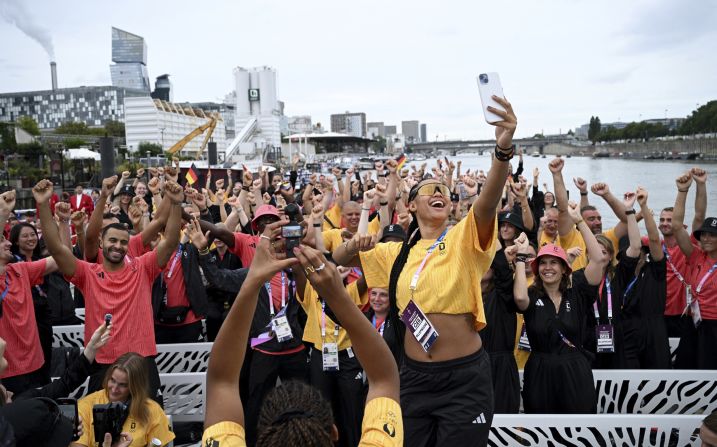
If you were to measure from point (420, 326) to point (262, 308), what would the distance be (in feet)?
7.05

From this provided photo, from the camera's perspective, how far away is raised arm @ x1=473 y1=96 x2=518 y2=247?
2846mm

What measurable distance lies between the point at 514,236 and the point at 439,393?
3145 millimetres

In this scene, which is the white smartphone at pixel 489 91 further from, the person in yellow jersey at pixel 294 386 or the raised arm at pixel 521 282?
the raised arm at pixel 521 282

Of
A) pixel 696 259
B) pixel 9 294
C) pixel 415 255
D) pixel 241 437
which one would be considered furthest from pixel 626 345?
pixel 9 294

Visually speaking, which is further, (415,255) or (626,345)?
(626,345)

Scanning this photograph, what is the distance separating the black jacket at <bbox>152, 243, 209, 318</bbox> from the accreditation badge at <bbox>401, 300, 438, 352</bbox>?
3101 mm

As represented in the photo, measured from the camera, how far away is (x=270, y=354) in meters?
4.80

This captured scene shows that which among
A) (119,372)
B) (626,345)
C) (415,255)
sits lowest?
(626,345)

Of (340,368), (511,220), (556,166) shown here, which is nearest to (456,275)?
(340,368)

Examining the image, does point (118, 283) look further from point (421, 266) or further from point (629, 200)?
point (629, 200)

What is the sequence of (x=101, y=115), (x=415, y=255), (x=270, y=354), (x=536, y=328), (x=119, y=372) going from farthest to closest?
(x=101, y=115), (x=270, y=354), (x=536, y=328), (x=119, y=372), (x=415, y=255)

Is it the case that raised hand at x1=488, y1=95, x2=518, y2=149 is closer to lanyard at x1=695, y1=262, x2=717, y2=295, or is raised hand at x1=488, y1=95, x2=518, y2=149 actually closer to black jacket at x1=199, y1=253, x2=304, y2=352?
black jacket at x1=199, y1=253, x2=304, y2=352

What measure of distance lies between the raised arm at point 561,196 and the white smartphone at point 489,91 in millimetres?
2468

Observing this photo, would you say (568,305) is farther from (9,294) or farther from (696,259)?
(9,294)
